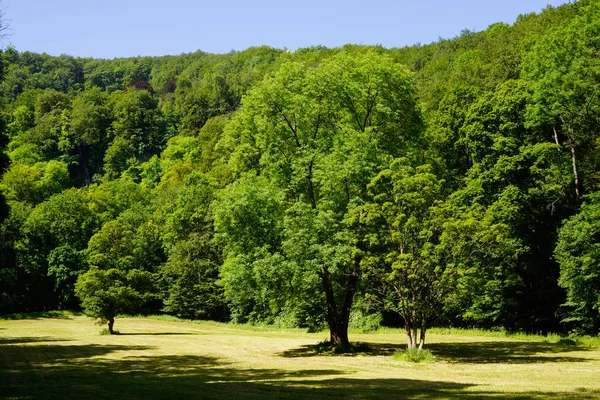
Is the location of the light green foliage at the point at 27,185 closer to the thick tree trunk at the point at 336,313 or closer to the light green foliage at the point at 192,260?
the light green foliage at the point at 192,260

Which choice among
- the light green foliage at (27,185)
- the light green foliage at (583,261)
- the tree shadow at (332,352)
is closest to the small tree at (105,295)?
the tree shadow at (332,352)

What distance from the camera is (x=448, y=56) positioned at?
83.3 m

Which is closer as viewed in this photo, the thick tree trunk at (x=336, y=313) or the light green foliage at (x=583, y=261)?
the thick tree trunk at (x=336, y=313)

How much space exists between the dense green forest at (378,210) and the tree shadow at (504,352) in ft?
7.18

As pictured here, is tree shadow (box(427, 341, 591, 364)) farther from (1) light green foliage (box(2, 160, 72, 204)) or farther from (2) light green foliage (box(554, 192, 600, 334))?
(1) light green foliage (box(2, 160, 72, 204))

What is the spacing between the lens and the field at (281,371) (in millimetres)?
15688

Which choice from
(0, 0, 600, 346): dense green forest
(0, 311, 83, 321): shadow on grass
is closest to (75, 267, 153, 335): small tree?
(0, 0, 600, 346): dense green forest

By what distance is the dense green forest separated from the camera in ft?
86.5

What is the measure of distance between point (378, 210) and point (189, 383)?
11.5 meters

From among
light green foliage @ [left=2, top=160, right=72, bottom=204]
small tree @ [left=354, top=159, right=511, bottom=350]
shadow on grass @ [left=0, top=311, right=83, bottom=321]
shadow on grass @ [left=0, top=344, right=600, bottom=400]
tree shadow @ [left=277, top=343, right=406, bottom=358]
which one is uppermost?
light green foliage @ [left=2, top=160, right=72, bottom=204]

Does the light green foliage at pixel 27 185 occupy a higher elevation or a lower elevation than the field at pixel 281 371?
higher

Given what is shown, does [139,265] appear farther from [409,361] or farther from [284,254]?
[409,361]

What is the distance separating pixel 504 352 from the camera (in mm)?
29750

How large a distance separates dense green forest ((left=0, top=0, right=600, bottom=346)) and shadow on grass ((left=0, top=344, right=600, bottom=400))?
591cm
